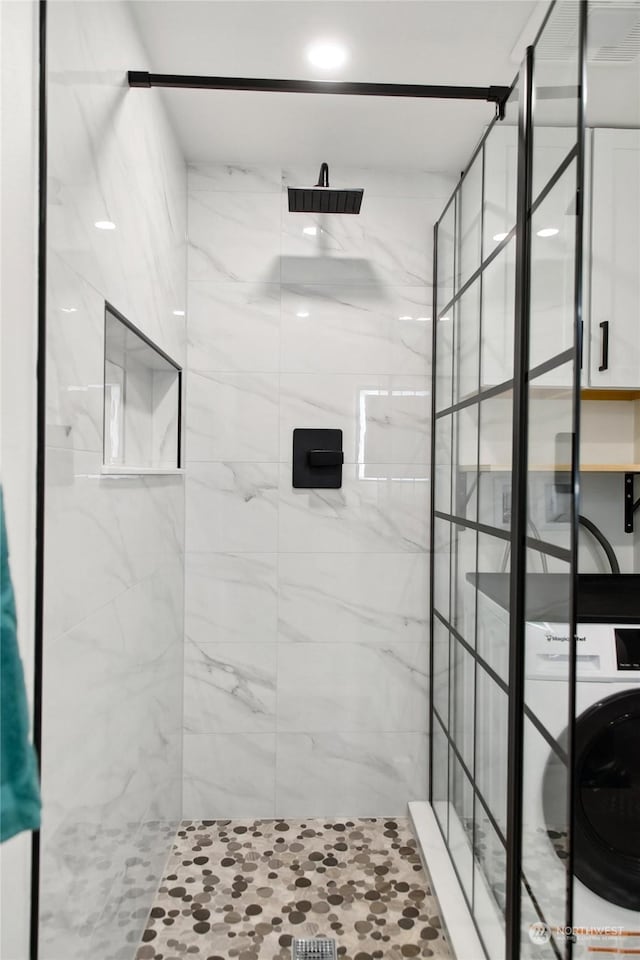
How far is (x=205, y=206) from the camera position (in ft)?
8.05

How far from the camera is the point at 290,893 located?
201 cm

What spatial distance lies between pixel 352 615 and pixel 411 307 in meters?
1.26

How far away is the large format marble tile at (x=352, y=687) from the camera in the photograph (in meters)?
2.48

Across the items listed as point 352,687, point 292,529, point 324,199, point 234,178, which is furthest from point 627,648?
point 234,178

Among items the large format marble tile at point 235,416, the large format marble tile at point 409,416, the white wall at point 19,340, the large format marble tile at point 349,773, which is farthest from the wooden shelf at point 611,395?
the white wall at point 19,340

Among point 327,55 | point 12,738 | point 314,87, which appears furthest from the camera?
point 327,55

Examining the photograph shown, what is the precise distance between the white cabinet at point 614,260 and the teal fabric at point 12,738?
6.33ft

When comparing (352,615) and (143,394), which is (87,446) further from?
(352,615)

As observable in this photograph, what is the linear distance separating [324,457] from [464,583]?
2.45 feet

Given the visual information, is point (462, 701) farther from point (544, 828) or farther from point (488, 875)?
point (544, 828)

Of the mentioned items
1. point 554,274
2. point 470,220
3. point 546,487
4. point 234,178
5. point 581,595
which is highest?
point 234,178

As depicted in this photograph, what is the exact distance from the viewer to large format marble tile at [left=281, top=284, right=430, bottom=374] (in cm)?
248

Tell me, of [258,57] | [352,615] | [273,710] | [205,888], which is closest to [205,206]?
[258,57]

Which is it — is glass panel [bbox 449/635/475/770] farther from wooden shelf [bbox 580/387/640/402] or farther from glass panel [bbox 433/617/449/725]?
wooden shelf [bbox 580/387/640/402]
